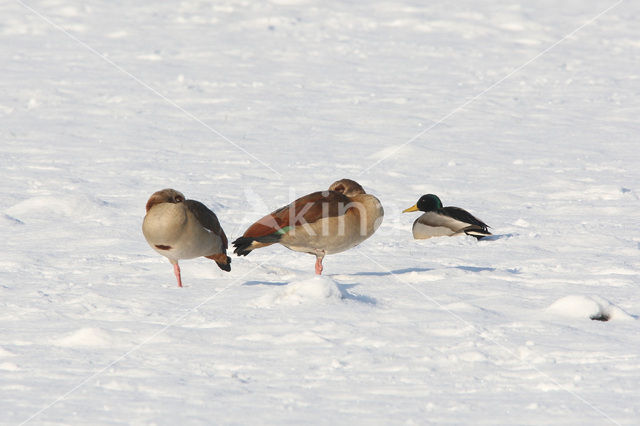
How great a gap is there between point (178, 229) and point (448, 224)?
3.87m

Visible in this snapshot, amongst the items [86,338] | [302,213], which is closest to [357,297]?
[302,213]

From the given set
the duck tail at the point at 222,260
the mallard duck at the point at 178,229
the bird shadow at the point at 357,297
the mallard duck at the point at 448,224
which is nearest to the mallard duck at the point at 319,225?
the duck tail at the point at 222,260

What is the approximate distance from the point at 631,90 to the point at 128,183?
11.9 m

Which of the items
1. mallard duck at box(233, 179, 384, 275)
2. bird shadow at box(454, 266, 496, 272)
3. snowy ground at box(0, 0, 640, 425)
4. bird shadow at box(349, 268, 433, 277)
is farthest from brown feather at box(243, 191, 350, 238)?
bird shadow at box(454, 266, 496, 272)

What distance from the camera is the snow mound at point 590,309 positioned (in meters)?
6.28

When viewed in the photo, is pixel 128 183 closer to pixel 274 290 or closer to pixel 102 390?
pixel 274 290

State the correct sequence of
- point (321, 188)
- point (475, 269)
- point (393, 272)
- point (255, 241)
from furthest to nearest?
point (321, 188) → point (475, 269) → point (393, 272) → point (255, 241)

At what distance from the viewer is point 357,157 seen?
14031 mm

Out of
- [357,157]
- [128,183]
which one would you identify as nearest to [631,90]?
[357,157]

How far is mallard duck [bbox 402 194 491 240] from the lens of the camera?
9578mm

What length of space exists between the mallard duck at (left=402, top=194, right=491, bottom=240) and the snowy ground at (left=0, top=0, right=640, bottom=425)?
0.17m

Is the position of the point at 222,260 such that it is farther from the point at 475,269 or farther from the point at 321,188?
the point at 321,188

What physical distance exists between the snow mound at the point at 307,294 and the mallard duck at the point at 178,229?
2.71 feet

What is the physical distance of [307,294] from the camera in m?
6.44
